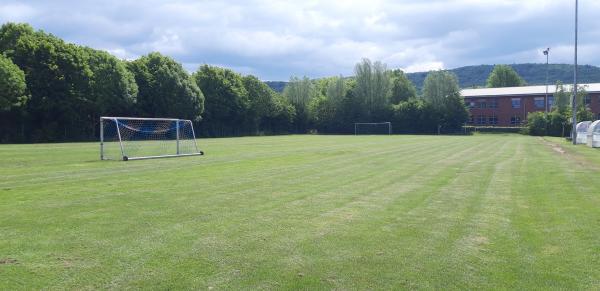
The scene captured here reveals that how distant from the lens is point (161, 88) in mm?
67875

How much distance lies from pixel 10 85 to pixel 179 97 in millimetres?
24433

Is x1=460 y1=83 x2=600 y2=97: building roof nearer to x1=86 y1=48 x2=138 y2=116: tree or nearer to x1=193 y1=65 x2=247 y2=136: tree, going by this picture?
x1=193 y1=65 x2=247 y2=136: tree

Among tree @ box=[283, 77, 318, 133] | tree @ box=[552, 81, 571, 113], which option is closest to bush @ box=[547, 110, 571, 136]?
tree @ box=[552, 81, 571, 113]

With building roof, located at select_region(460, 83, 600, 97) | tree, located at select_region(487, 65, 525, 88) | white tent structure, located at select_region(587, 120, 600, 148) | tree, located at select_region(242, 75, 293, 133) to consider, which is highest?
tree, located at select_region(487, 65, 525, 88)

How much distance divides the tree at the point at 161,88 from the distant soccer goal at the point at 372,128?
40672 millimetres

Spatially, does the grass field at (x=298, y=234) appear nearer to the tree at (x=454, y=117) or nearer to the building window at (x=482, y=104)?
the tree at (x=454, y=117)

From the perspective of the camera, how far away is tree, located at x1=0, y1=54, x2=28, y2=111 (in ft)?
151

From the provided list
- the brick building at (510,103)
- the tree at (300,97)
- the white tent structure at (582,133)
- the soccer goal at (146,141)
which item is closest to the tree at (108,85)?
the soccer goal at (146,141)

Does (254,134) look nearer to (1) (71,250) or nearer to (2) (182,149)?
(2) (182,149)

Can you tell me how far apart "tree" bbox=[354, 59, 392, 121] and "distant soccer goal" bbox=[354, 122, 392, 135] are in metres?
3.23

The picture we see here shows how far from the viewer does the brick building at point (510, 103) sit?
101750mm

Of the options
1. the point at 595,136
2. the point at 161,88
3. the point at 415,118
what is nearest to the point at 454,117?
the point at 415,118

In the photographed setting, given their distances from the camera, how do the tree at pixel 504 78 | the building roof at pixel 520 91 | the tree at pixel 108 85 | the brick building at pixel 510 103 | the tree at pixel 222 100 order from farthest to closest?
the tree at pixel 504 78 → the brick building at pixel 510 103 → the building roof at pixel 520 91 → the tree at pixel 222 100 → the tree at pixel 108 85

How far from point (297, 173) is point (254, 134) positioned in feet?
236
